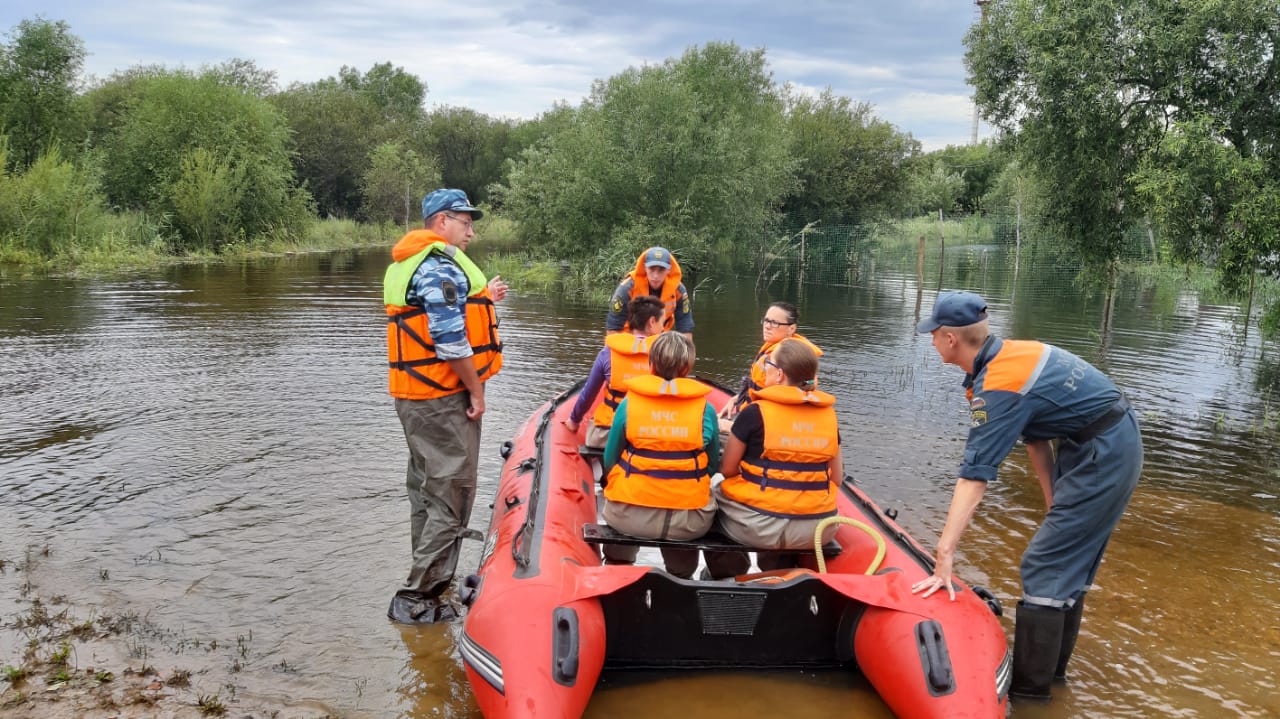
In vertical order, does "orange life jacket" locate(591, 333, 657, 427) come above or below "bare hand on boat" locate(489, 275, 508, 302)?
below

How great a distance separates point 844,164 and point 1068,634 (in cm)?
3386

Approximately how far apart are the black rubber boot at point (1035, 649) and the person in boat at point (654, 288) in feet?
11.7

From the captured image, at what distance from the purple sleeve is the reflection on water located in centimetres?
118

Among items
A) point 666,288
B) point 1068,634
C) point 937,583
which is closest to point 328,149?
point 666,288

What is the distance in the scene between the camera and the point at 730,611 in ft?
11.7

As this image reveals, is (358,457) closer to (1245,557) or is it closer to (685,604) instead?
(685,604)

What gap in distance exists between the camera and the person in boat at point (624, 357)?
198 inches

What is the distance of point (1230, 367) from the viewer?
12156mm

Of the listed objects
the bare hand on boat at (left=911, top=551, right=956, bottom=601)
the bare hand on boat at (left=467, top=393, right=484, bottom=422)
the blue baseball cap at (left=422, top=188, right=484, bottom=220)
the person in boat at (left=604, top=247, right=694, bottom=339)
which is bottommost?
the bare hand on boat at (left=911, top=551, right=956, bottom=601)

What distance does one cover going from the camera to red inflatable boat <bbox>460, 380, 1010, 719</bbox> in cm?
322

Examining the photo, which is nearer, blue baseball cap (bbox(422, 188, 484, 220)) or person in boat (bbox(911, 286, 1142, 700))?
person in boat (bbox(911, 286, 1142, 700))

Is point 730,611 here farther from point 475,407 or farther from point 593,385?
point 593,385

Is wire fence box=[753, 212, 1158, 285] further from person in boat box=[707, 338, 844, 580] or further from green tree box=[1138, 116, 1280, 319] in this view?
person in boat box=[707, 338, 844, 580]

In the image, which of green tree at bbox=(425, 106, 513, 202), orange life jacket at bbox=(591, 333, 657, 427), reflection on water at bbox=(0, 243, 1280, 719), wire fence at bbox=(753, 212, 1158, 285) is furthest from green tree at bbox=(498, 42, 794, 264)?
green tree at bbox=(425, 106, 513, 202)
